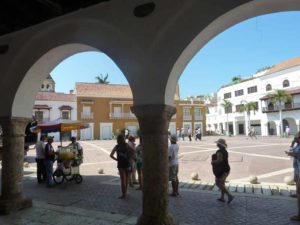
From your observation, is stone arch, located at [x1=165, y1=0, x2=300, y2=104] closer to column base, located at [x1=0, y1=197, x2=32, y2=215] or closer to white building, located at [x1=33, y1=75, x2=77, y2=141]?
column base, located at [x1=0, y1=197, x2=32, y2=215]

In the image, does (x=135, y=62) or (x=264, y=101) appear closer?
(x=135, y=62)

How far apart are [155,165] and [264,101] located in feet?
162

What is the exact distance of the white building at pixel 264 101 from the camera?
45094mm

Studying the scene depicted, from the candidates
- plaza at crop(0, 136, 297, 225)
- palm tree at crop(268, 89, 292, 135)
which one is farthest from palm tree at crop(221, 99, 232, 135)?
plaza at crop(0, 136, 297, 225)

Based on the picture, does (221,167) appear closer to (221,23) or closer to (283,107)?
(221,23)

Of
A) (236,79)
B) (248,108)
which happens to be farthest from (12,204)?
(236,79)

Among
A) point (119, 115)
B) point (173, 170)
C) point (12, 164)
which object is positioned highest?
point (119, 115)

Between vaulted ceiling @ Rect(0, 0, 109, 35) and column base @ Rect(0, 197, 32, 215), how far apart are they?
3406 mm

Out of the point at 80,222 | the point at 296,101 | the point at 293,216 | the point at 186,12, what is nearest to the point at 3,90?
the point at 80,222

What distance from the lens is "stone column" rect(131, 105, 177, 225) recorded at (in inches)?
174

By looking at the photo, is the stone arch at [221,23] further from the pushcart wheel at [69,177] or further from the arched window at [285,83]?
the arched window at [285,83]

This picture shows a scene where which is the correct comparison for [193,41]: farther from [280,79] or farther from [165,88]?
[280,79]

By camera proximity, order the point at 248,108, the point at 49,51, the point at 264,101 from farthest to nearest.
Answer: the point at 248,108
the point at 264,101
the point at 49,51

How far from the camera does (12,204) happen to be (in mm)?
5828
